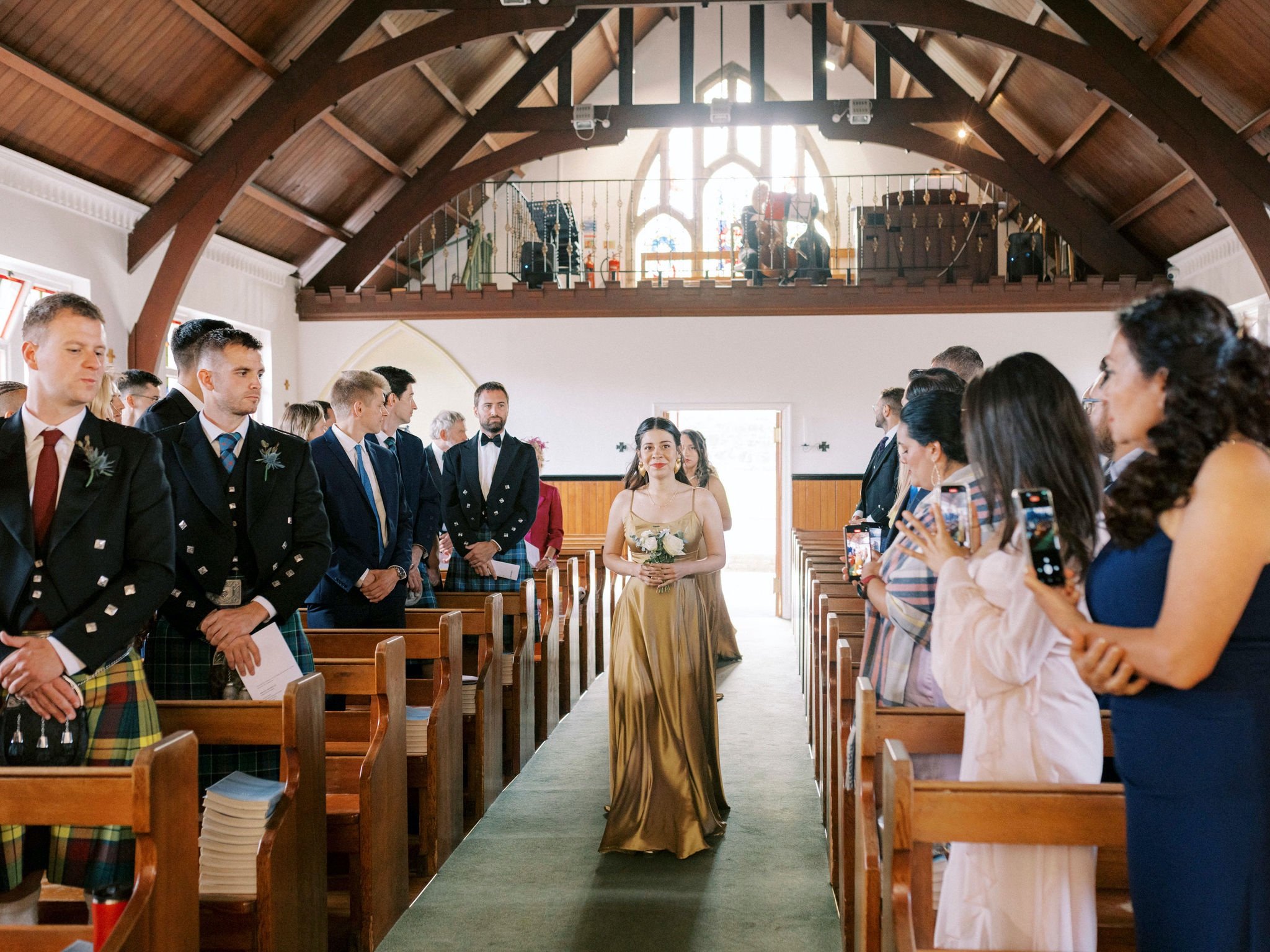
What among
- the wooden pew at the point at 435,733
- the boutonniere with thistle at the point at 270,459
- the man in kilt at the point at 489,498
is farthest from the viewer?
the man in kilt at the point at 489,498

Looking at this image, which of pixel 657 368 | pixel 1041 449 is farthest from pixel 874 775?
pixel 657 368

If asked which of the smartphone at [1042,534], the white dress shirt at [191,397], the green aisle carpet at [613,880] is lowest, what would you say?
the green aisle carpet at [613,880]

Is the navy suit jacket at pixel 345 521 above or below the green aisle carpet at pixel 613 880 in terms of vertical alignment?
above

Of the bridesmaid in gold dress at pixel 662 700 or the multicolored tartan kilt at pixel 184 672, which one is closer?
the multicolored tartan kilt at pixel 184 672

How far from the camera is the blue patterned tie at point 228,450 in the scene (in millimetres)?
2961

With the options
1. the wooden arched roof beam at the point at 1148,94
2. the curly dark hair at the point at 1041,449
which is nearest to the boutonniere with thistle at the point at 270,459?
the curly dark hair at the point at 1041,449

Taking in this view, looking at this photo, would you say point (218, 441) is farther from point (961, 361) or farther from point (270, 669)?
point (961, 361)

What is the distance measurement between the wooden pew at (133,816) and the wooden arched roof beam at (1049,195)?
35.0 feet

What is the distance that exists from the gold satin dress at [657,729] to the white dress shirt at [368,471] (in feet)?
3.38

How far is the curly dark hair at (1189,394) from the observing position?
147 cm

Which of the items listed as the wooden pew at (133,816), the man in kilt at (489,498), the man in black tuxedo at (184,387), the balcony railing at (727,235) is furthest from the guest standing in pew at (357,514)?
the balcony railing at (727,235)

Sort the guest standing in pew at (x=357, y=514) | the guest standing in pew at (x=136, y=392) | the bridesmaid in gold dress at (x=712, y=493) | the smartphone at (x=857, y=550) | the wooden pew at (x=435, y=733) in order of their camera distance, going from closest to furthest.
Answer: the smartphone at (x=857, y=550) < the wooden pew at (x=435, y=733) < the guest standing in pew at (x=357, y=514) < the guest standing in pew at (x=136, y=392) < the bridesmaid in gold dress at (x=712, y=493)

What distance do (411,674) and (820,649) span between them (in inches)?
64.8

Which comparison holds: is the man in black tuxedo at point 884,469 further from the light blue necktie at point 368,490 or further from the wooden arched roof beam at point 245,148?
the wooden arched roof beam at point 245,148
